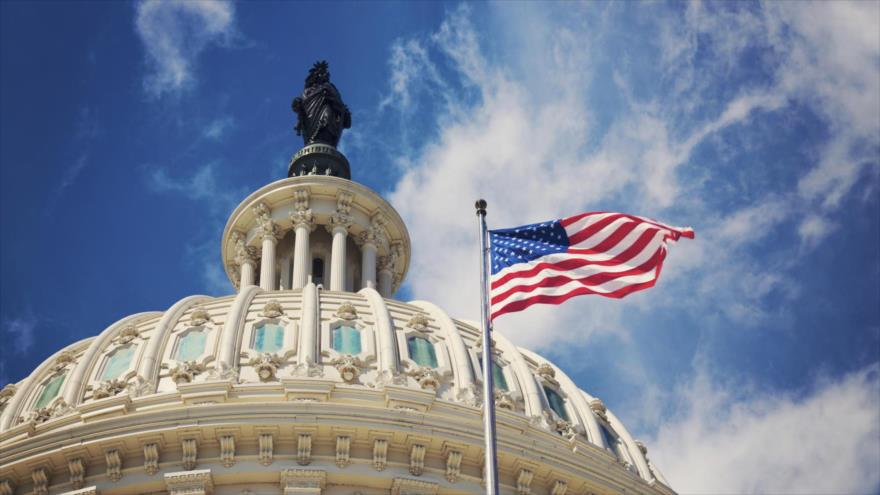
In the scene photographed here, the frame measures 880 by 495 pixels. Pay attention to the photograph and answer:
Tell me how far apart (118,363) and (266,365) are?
243 inches

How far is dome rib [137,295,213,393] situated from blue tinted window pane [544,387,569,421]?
12.0 meters

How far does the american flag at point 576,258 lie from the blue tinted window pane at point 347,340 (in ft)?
40.8

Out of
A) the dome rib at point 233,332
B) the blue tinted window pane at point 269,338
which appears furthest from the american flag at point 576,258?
the blue tinted window pane at point 269,338

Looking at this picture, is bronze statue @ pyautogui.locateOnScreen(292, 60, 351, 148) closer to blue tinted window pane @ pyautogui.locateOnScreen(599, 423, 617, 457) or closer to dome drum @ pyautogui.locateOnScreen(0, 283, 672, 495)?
dome drum @ pyautogui.locateOnScreen(0, 283, 672, 495)

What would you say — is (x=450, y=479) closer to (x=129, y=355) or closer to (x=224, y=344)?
(x=224, y=344)

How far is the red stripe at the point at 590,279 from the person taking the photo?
1332 inches

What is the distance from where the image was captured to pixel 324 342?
4672cm

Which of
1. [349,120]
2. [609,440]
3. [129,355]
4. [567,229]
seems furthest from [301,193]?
[567,229]

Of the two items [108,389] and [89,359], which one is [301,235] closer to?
[89,359]

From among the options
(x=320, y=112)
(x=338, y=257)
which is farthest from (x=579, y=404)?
(x=320, y=112)

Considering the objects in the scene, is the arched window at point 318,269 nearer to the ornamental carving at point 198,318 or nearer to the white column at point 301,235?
the white column at point 301,235

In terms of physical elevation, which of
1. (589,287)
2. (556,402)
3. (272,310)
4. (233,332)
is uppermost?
(272,310)

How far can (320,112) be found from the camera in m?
68.9

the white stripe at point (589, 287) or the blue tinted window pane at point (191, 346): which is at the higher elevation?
the blue tinted window pane at point (191, 346)
